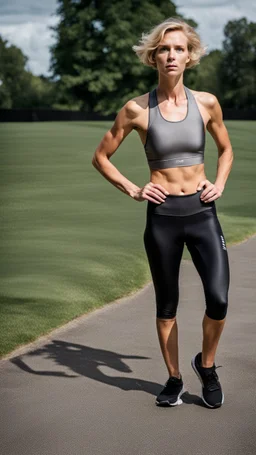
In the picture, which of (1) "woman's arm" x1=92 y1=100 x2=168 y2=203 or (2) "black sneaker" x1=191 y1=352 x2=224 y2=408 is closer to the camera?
(1) "woman's arm" x1=92 y1=100 x2=168 y2=203

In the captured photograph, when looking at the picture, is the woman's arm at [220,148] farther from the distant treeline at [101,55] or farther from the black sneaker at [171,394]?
the distant treeline at [101,55]

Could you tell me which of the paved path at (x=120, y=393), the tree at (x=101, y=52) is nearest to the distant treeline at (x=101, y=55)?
the tree at (x=101, y=52)

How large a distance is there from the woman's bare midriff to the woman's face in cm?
53

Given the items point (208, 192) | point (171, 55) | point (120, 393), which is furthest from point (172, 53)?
point (120, 393)

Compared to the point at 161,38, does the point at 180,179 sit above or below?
below

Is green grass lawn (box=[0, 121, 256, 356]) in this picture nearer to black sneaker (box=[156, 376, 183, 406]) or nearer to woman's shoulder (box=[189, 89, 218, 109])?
black sneaker (box=[156, 376, 183, 406])

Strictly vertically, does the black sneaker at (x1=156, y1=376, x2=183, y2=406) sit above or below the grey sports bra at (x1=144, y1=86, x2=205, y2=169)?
below

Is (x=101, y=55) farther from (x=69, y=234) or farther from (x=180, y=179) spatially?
(x=180, y=179)

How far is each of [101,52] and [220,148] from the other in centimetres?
9055

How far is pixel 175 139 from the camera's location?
546cm

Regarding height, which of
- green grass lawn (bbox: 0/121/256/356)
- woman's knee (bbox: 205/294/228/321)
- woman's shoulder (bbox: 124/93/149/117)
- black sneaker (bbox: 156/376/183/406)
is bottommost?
green grass lawn (bbox: 0/121/256/356)

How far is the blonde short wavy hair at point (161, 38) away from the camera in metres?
5.49

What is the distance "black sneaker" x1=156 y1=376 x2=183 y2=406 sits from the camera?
5.66 meters

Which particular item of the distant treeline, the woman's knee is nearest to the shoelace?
the woman's knee
